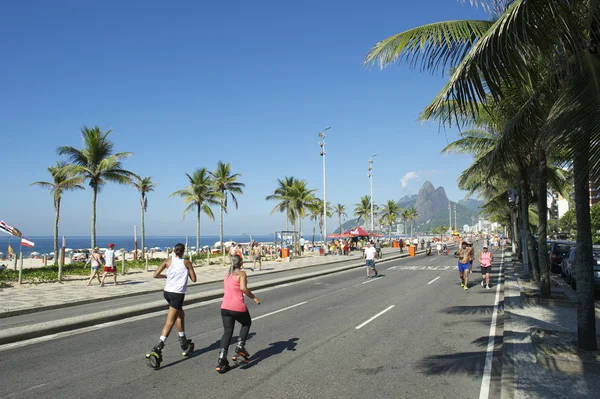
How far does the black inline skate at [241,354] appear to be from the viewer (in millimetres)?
6630

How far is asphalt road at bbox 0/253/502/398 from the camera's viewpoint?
5.66 m

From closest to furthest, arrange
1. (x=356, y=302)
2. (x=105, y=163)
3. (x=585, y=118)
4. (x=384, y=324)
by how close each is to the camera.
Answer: (x=585, y=118), (x=384, y=324), (x=356, y=302), (x=105, y=163)

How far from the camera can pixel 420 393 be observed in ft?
18.0

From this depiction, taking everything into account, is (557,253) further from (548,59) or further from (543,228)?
(548,59)

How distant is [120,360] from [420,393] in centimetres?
472

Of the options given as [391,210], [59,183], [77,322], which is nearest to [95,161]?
[59,183]

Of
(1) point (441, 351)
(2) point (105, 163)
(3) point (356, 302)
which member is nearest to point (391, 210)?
(2) point (105, 163)

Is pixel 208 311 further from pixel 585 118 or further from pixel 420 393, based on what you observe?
pixel 585 118

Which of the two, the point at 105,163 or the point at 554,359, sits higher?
the point at 105,163

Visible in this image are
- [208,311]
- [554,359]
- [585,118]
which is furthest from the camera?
[208,311]

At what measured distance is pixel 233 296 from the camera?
6.63 metres

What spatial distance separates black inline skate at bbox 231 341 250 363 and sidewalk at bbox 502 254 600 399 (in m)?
3.60

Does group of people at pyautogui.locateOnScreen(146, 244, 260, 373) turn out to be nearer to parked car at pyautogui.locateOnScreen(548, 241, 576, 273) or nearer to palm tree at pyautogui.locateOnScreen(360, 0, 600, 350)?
palm tree at pyautogui.locateOnScreen(360, 0, 600, 350)

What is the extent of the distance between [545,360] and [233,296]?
4.84m
